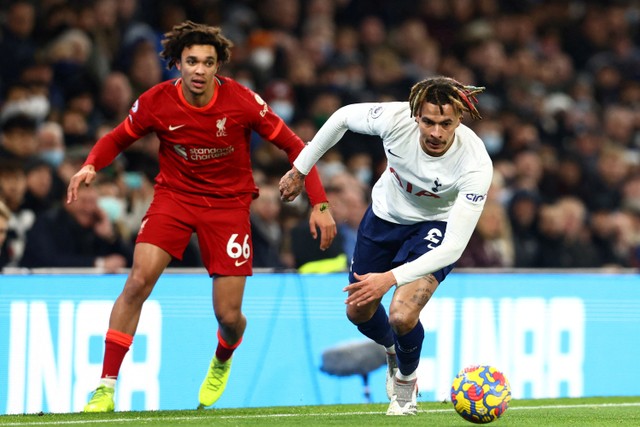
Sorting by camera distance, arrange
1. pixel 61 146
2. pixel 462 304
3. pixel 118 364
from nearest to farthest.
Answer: pixel 118 364
pixel 462 304
pixel 61 146

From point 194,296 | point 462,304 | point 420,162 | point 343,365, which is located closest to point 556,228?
point 462,304

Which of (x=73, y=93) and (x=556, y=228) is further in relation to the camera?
(x=556, y=228)

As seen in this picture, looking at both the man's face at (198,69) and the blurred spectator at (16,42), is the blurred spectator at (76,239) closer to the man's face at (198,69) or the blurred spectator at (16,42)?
the man's face at (198,69)

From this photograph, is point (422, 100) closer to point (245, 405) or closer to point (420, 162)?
point (420, 162)

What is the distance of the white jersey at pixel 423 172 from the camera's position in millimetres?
6867

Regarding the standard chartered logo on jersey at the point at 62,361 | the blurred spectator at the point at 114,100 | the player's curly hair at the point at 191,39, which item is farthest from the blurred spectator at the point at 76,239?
the player's curly hair at the point at 191,39

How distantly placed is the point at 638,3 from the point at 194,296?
11992 mm

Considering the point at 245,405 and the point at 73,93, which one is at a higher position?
the point at 73,93

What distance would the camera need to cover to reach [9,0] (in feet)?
41.6

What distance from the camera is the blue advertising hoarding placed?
8625 mm

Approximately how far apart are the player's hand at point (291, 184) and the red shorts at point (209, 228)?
0.54m

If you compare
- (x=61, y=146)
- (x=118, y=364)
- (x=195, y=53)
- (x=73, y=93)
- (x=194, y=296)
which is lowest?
(x=118, y=364)

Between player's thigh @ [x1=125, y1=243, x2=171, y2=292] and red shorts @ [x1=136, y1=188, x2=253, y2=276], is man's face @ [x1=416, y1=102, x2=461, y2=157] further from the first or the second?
player's thigh @ [x1=125, y1=243, x2=171, y2=292]

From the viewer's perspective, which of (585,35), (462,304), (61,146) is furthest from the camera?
(585,35)
